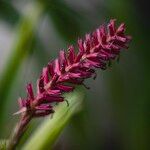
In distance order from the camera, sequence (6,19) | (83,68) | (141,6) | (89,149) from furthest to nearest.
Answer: (141,6) < (89,149) < (6,19) < (83,68)

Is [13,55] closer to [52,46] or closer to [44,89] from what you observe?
[44,89]

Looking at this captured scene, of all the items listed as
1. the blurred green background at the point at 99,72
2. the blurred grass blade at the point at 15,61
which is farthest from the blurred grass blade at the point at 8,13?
the blurred grass blade at the point at 15,61

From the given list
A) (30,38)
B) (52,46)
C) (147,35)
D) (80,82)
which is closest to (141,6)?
(147,35)

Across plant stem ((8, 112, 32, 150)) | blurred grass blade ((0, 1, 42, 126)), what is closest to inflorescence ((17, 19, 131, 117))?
plant stem ((8, 112, 32, 150))

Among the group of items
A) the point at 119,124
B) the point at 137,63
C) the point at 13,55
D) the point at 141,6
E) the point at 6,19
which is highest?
the point at 6,19

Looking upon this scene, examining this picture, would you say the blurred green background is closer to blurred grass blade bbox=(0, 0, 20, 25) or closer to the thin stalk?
blurred grass blade bbox=(0, 0, 20, 25)

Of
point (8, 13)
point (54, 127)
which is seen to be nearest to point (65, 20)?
point (8, 13)

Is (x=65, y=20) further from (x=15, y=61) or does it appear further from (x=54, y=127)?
(x=54, y=127)

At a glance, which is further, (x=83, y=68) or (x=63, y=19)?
(x=63, y=19)
